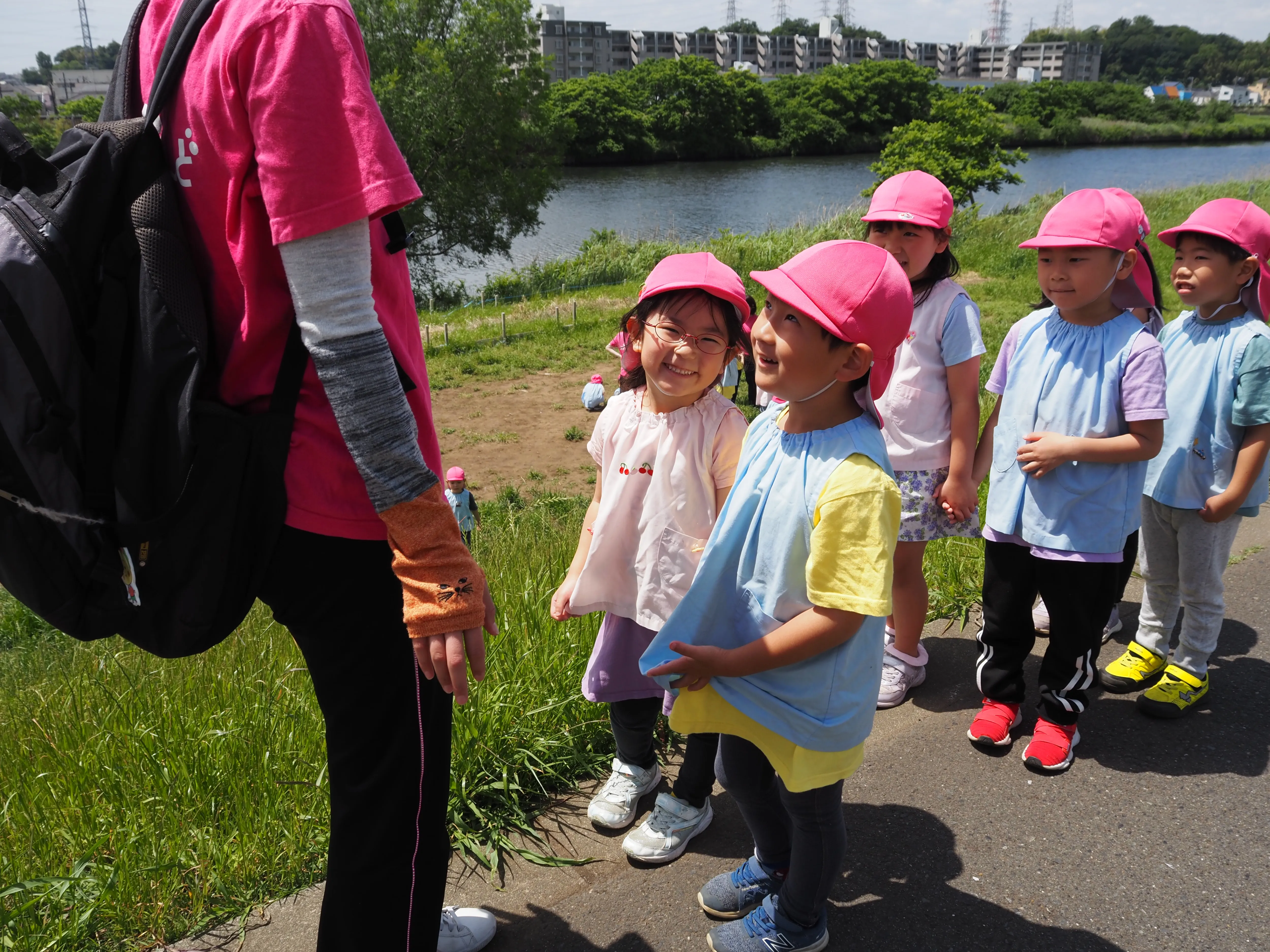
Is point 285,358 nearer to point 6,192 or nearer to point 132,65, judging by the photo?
point 6,192

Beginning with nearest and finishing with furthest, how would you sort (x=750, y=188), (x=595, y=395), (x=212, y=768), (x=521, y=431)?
(x=212, y=768), (x=521, y=431), (x=595, y=395), (x=750, y=188)

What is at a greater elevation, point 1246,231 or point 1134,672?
point 1246,231

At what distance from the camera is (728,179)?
4394cm

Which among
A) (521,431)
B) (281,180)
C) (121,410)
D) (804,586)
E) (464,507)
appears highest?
(281,180)

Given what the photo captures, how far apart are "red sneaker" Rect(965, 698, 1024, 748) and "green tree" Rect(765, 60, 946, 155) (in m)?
59.1

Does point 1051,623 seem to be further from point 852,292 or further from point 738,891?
point 852,292

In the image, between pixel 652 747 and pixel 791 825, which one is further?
pixel 652 747

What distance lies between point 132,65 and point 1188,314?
3112 mm

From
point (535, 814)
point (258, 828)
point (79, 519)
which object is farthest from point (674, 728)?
point (79, 519)

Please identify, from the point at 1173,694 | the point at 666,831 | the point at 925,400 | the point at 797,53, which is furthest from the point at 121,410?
the point at 797,53

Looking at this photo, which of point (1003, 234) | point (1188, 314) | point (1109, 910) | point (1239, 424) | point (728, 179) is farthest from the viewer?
point (728, 179)

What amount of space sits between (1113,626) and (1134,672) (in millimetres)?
367

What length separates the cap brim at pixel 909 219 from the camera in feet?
9.57

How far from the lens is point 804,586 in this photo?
1.86 meters
